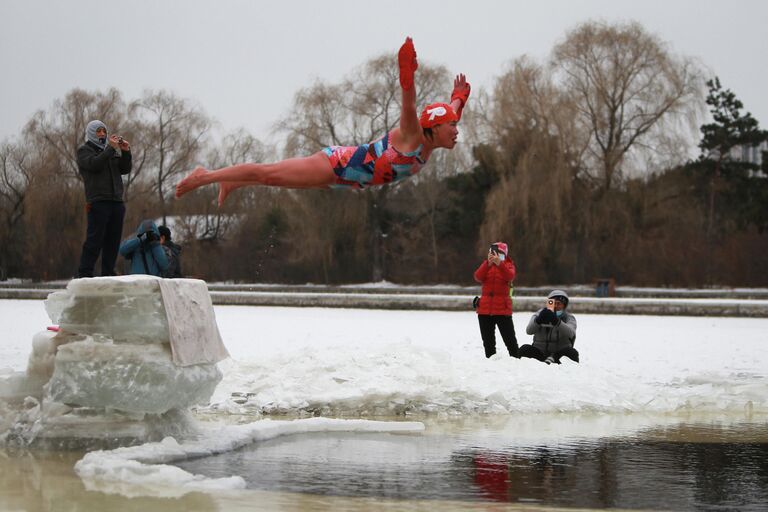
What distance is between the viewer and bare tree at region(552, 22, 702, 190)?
3550 cm

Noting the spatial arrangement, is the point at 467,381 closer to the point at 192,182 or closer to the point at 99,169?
the point at 99,169

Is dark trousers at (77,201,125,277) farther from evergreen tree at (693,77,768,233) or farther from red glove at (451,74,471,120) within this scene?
evergreen tree at (693,77,768,233)

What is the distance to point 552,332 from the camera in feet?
37.0

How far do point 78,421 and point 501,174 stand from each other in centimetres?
3057

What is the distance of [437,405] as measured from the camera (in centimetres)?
943

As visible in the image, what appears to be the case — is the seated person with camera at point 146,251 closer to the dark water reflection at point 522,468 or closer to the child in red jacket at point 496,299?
the dark water reflection at point 522,468

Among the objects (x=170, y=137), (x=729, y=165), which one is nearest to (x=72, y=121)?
(x=170, y=137)

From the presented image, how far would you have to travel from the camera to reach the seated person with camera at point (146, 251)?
796 centimetres

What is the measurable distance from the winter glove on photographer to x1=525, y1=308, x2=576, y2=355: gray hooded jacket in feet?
0.30

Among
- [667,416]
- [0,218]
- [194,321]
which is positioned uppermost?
[0,218]

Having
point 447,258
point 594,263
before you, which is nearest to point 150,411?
point 594,263

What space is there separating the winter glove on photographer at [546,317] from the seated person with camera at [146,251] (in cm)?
464

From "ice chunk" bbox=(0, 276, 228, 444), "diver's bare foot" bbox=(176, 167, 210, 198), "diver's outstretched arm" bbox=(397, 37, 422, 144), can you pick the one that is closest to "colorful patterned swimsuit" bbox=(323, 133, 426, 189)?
"diver's outstretched arm" bbox=(397, 37, 422, 144)

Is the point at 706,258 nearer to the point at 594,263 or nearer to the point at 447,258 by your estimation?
the point at 594,263
